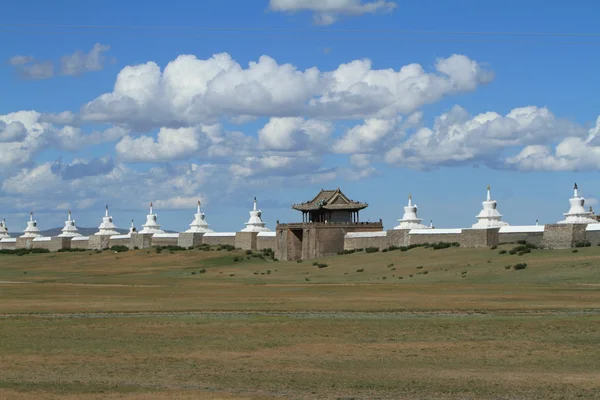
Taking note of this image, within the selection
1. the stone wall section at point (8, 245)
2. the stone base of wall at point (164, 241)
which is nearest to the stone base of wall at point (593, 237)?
the stone base of wall at point (164, 241)

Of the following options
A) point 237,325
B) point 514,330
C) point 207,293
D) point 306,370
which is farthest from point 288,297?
→ point 306,370

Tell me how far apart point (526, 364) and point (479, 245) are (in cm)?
4976

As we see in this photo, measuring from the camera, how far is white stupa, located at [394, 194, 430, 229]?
83062mm

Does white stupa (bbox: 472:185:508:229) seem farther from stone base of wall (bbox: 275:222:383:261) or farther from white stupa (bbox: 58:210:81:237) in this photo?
white stupa (bbox: 58:210:81:237)

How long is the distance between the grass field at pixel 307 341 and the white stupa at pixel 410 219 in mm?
28188

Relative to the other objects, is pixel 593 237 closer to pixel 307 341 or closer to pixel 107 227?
pixel 307 341

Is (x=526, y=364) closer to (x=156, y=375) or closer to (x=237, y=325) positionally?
(x=156, y=375)

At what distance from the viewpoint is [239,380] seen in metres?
22.1

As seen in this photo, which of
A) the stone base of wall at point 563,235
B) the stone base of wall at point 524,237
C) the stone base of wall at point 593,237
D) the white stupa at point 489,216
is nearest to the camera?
the stone base of wall at point 593,237

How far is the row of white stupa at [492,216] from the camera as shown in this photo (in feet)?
225

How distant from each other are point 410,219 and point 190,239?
88.7 ft

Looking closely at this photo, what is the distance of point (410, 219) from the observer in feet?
275

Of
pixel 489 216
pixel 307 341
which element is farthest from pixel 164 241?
pixel 307 341

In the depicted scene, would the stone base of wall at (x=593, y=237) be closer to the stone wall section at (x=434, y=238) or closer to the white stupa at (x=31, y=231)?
the stone wall section at (x=434, y=238)
